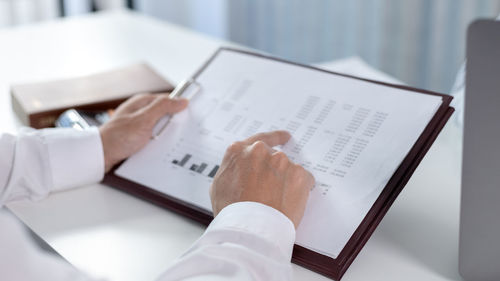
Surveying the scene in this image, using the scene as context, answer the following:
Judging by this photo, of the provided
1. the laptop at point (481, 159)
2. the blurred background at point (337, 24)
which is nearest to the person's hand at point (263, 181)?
the laptop at point (481, 159)

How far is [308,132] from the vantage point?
835mm

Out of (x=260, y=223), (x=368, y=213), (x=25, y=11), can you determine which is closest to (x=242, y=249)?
(x=260, y=223)

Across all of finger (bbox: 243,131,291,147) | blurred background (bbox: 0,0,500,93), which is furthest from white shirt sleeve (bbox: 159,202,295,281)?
blurred background (bbox: 0,0,500,93)

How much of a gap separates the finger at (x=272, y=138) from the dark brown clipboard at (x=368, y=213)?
113 millimetres

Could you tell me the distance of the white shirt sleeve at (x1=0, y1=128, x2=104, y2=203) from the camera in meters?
0.86

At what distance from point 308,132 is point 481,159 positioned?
0.26 m

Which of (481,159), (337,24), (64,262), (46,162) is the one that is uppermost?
(481,159)

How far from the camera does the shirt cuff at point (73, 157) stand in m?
0.87

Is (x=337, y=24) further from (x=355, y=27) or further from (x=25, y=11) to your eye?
(x=25, y=11)

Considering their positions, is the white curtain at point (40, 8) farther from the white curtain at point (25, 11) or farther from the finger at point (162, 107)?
the finger at point (162, 107)

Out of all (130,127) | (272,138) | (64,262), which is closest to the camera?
(64,262)

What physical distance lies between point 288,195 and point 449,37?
69.9 inches

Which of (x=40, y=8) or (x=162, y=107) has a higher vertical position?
(x=162, y=107)

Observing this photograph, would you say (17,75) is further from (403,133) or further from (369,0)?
(369,0)
